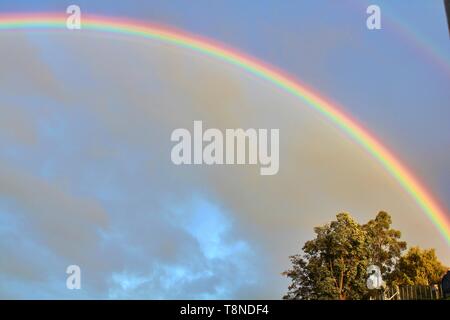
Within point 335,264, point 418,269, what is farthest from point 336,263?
point 418,269

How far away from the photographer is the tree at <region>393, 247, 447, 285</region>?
51.4m

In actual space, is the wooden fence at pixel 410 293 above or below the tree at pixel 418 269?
below

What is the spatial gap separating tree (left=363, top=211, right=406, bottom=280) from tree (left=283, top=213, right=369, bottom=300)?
158 inches

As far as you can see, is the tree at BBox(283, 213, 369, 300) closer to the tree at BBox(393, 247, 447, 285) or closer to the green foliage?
the green foliage

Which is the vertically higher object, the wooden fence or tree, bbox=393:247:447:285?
tree, bbox=393:247:447:285

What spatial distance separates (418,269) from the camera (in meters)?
52.2

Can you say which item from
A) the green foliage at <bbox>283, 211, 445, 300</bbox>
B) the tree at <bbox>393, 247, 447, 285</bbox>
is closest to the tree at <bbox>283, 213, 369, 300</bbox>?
the green foliage at <bbox>283, 211, 445, 300</bbox>

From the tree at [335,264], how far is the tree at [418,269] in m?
7.95

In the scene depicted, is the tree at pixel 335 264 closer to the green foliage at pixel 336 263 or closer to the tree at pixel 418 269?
the green foliage at pixel 336 263

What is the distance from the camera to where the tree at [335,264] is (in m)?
43.9

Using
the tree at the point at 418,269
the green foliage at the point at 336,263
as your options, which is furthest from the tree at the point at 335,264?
the tree at the point at 418,269
